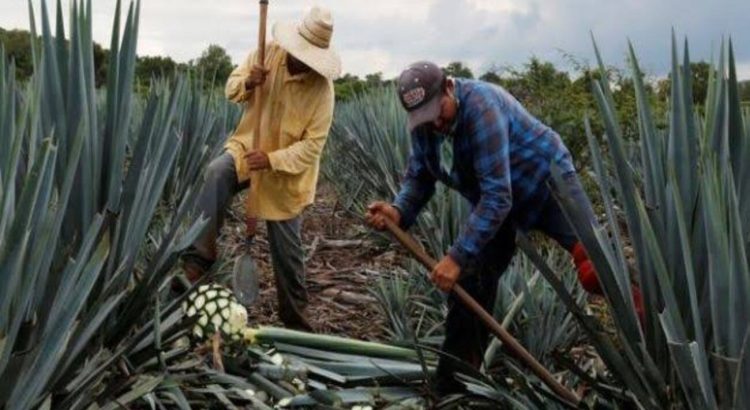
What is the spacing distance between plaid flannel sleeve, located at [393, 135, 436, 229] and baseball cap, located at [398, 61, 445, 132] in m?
0.46

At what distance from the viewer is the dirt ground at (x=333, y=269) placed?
5137mm

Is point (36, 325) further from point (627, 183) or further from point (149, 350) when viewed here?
point (627, 183)

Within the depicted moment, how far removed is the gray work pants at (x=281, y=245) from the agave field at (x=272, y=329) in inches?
18.6

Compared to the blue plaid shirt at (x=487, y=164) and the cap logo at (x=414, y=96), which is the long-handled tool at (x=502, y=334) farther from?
the cap logo at (x=414, y=96)

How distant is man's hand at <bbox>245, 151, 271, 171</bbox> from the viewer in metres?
4.69

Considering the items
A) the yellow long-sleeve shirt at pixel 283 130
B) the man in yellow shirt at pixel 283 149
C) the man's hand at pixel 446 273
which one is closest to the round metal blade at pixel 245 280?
the man in yellow shirt at pixel 283 149

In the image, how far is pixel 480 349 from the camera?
3865 mm

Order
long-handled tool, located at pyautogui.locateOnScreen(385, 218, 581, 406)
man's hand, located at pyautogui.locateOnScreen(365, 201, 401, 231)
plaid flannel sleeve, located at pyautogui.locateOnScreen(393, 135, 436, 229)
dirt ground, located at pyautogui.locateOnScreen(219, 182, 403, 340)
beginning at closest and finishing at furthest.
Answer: long-handled tool, located at pyautogui.locateOnScreen(385, 218, 581, 406) < man's hand, located at pyautogui.locateOnScreen(365, 201, 401, 231) < plaid flannel sleeve, located at pyautogui.locateOnScreen(393, 135, 436, 229) < dirt ground, located at pyautogui.locateOnScreen(219, 182, 403, 340)

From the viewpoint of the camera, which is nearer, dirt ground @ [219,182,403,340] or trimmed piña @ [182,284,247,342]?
trimmed piña @ [182,284,247,342]

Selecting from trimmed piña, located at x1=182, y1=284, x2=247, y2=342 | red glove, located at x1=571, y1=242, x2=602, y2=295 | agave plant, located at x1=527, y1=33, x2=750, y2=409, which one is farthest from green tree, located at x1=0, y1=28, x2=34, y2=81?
agave plant, located at x1=527, y1=33, x2=750, y2=409

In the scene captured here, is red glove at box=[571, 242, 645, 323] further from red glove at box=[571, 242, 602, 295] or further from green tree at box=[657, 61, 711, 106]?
green tree at box=[657, 61, 711, 106]

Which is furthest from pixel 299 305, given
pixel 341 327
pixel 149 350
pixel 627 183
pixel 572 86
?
pixel 572 86

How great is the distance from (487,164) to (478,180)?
5.5 inches

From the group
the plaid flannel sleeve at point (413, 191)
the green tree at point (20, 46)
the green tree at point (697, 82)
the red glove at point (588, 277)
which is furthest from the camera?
the green tree at point (20, 46)
